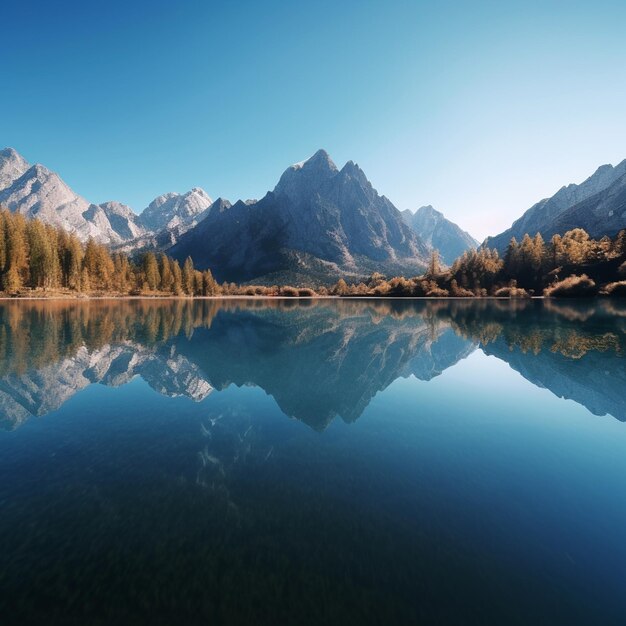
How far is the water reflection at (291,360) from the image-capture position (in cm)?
1897

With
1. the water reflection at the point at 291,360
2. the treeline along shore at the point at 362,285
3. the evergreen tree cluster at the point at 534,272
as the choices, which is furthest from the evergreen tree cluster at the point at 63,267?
the evergreen tree cluster at the point at 534,272

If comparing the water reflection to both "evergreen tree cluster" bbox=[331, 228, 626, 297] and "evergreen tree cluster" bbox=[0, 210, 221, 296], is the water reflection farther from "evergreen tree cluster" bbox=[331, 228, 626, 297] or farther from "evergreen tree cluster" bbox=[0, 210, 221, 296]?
"evergreen tree cluster" bbox=[331, 228, 626, 297]

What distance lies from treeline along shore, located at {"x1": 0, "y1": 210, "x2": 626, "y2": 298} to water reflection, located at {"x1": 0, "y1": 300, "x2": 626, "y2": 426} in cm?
6754

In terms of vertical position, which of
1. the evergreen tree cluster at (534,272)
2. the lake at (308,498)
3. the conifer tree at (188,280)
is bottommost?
the lake at (308,498)

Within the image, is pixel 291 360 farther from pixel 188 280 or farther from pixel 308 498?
pixel 188 280

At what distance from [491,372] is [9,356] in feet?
121

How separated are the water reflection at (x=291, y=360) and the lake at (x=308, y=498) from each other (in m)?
0.30

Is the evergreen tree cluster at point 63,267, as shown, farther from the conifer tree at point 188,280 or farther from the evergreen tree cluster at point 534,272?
the evergreen tree cluster at point 534,272

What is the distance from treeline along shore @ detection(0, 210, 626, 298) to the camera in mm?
98438

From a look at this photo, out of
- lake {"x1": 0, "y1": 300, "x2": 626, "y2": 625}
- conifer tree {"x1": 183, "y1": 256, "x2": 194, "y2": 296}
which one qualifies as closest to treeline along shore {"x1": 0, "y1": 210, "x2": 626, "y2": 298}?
conifer tree {"x1": 183, "y1": 256, "x2": 194, "y2": 296}

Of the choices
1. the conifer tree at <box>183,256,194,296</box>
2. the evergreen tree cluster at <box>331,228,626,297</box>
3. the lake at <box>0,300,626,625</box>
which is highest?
the conifer tree at <box>183,256,194,296</box>

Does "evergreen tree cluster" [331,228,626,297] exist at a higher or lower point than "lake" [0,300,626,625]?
higher

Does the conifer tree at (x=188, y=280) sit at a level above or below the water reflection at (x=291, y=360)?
above

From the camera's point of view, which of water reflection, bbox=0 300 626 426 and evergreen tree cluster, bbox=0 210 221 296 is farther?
evergreen tree cluster, bbox=0 210 221 296
